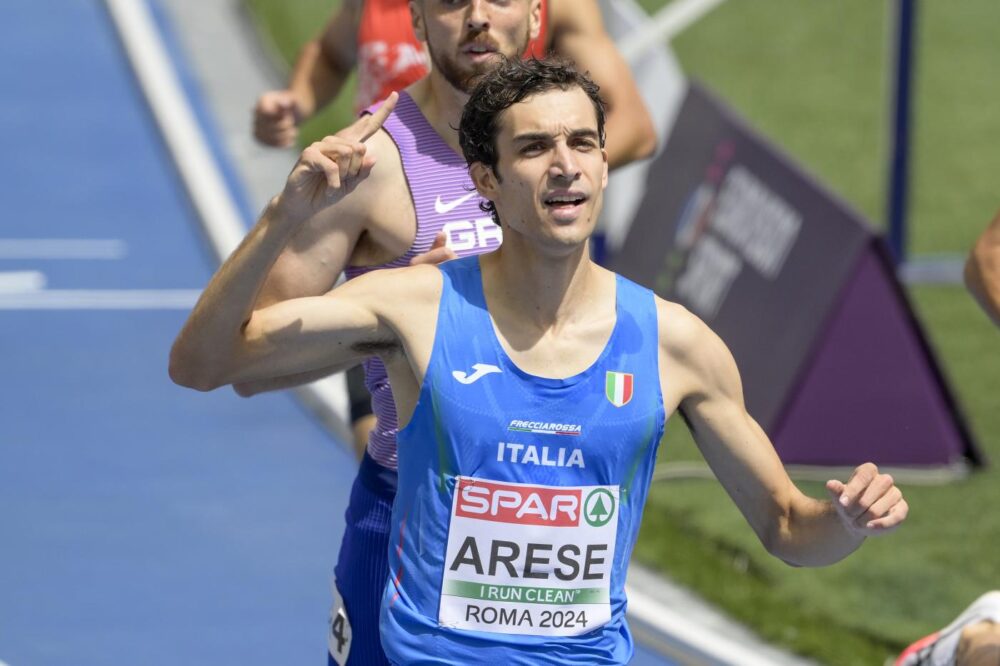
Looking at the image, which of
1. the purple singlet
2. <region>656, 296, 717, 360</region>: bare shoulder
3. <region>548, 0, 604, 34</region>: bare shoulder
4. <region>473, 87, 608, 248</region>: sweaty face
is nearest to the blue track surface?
<region>548, 0, 604, 34</region>: bare shoulder

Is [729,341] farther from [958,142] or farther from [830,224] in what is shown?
[958,142]

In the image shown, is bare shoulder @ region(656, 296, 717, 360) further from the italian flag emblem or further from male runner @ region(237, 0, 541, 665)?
male runner @ region(237, 0, 541, 665)

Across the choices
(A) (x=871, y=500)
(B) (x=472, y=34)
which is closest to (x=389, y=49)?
(B) (x=472, y=34)

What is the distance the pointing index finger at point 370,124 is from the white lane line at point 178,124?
658 centimetres

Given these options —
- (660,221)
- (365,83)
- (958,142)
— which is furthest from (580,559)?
(958,142)

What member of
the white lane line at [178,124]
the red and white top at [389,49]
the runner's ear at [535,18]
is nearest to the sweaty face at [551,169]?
the runner's ear at [535,18]

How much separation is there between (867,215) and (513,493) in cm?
901

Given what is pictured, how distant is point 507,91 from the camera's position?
3775 millimetres

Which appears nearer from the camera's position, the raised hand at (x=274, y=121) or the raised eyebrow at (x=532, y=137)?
the raised eyebrow at (x=532, y=137)

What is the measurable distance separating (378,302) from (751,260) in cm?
507

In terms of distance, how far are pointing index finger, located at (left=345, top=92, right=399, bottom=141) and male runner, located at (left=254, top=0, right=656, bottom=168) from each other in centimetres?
102

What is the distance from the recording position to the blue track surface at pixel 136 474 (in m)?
6.84

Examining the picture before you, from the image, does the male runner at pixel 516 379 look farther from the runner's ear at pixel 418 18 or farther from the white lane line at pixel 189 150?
the white lane line at pixel 189 150

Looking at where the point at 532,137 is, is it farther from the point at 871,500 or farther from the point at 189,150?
the point at 189,150
